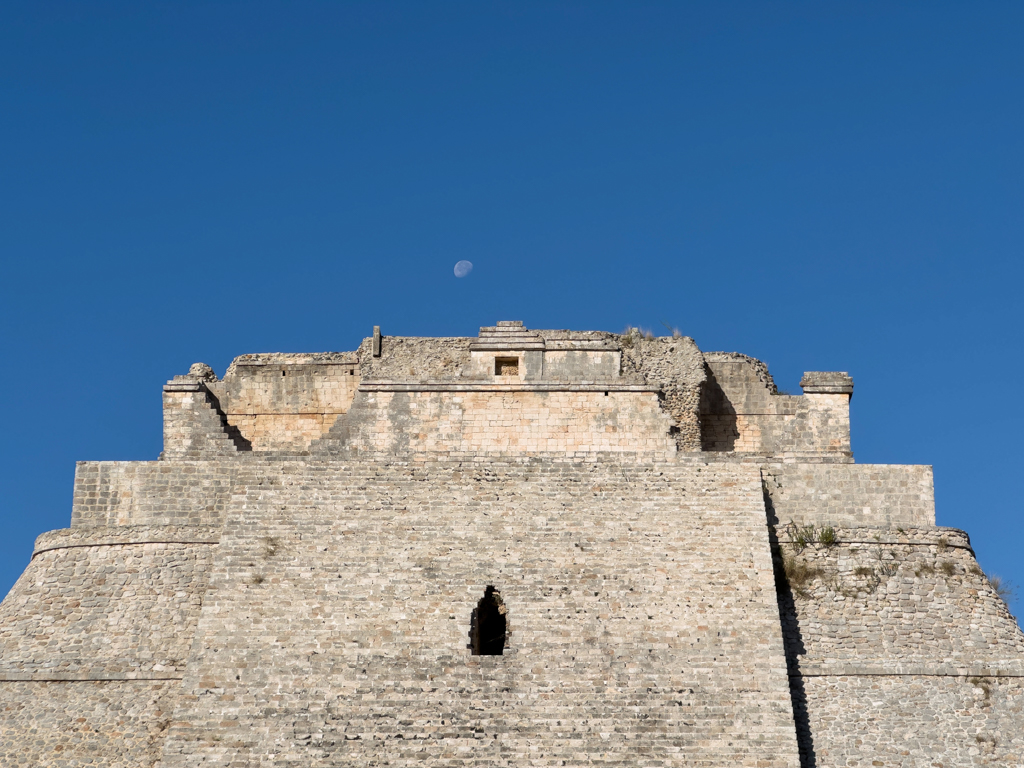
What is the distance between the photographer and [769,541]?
22.7 metres

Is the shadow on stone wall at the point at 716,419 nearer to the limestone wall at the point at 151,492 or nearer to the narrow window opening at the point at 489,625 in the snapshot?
the narrow window opening at the point at 489,625

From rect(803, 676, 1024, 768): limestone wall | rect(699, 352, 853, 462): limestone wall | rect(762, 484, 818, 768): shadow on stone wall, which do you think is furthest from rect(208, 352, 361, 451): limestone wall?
rect(803, 676, 1024, 768): limestone wall

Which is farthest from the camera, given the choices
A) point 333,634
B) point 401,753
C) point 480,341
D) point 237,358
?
point 237,358

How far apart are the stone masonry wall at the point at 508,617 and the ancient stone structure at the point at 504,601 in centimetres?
4

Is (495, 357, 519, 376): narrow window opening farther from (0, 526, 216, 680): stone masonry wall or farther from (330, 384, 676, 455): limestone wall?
(0, 526, 216, 680): stone masonry wall

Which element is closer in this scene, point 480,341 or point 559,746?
point 559,746

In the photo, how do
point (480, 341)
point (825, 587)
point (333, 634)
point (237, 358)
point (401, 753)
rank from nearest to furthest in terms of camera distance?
point (401, 753)
point (333, 634)
point (825, 587)
point (480, 341)
point (237, 358)

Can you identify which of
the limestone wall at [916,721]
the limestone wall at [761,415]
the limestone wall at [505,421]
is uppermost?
the limestone wall at [761,415]

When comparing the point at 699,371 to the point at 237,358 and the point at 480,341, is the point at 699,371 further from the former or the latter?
the point at 237,358

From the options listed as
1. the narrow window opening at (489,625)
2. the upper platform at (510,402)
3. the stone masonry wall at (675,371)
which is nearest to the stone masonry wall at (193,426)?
the upper platform at (510,402)

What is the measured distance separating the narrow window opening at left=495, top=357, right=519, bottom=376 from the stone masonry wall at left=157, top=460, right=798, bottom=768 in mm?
2864

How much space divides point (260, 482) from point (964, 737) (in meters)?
10.3

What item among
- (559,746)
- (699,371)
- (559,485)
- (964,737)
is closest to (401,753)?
(559,746)

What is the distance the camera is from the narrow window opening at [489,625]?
21252mm
